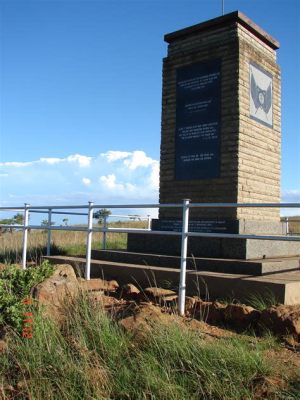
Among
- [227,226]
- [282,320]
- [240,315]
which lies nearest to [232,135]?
[227,226]

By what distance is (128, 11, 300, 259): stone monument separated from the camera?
9.33 metres

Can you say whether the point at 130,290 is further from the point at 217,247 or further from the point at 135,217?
the point at 135,217

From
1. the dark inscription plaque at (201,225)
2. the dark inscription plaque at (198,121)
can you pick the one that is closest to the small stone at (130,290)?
the dark inscription plaque at (201,225)

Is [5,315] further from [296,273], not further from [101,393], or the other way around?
[296,273]

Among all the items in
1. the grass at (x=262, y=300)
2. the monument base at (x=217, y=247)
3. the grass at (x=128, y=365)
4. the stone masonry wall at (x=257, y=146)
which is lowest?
the grass at (x=128, y=365)

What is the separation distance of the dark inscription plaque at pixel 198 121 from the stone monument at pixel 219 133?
0.02 meters

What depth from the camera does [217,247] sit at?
8680mm

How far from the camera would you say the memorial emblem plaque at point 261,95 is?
9930mm

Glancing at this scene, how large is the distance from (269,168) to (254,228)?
1.77m

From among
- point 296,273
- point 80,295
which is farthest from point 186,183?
point 80,295

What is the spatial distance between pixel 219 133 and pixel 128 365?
6.03 m

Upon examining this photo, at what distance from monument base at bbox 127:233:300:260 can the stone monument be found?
20 millimetres

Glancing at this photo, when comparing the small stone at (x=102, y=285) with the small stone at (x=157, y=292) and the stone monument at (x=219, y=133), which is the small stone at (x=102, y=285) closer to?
the small stone at (x=157, y=292)

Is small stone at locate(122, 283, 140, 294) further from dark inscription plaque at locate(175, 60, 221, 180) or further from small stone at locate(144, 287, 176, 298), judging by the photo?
dark inscription plaque at locate(175, 60, 221, 180)
